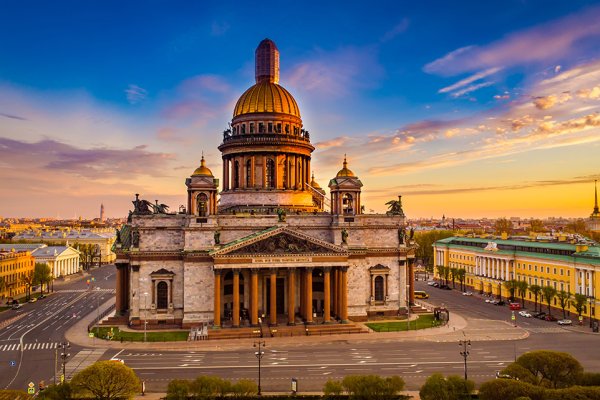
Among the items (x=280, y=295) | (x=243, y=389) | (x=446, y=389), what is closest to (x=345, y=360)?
(x=243, y=389)

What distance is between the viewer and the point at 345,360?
5941cm

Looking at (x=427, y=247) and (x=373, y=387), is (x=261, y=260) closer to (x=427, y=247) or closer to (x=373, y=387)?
(x=373, y=387)

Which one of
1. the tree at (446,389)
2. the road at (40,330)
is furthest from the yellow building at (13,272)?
the tree at (446,389)

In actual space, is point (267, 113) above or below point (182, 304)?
above

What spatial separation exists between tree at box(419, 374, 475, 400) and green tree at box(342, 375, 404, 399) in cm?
213

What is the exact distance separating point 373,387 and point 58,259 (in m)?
134

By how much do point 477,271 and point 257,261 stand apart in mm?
67923

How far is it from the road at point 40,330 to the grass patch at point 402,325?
1594 inches

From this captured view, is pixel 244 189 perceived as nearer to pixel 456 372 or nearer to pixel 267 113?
pixel 267 113

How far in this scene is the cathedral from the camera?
7519 centimetres

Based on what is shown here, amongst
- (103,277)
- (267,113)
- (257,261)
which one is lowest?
(103,277)

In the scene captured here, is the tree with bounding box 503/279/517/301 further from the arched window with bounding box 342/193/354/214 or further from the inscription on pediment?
the inscription on pediment

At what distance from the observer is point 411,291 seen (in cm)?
8844

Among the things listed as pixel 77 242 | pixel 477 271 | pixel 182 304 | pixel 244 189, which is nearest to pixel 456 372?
pixel 182 304
